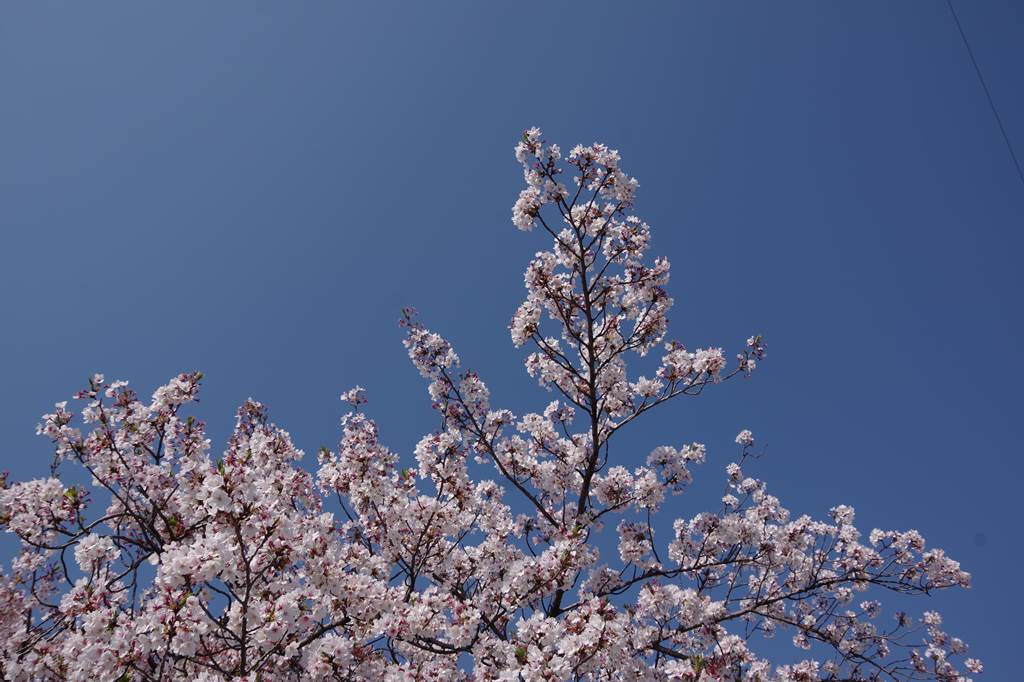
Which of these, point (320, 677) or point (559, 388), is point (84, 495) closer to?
point (320, 677)

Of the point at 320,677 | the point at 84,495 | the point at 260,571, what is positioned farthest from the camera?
the point at 84,495

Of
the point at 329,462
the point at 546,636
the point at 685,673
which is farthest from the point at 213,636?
the point at 685,673

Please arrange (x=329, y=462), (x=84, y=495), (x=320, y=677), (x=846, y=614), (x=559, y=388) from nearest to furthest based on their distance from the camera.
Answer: (x=320, y=677) → (x=84, y=495) → (x=329, y=462) → (x=559, y=388) → (x=846, y=614)

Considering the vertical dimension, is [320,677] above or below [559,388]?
below

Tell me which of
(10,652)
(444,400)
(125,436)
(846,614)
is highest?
(444,400)

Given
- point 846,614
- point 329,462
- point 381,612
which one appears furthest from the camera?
point 846,614

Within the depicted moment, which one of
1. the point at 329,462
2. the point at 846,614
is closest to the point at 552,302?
the point at 329,462

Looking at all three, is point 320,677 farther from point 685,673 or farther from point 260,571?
point 685,673

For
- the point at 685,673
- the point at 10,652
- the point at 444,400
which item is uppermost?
the point at 444,400

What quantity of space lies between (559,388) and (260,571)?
6453mm

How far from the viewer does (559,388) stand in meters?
10.9

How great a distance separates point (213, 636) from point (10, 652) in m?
2.50

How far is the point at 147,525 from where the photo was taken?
7254 millimetres

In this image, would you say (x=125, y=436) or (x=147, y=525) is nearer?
(x=147, y=525)
